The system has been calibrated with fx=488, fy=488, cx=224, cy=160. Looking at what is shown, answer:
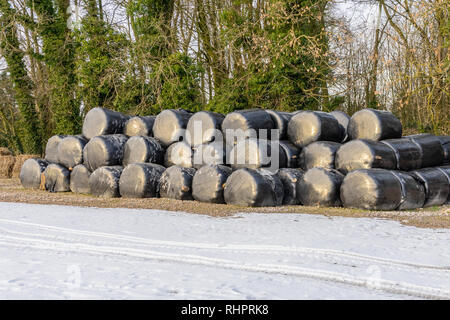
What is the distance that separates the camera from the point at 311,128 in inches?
340

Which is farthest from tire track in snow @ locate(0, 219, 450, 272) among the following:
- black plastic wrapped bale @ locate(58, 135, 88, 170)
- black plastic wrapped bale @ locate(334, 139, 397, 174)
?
black plastic wrapped bale @ locate(58, 135, 88, 170)

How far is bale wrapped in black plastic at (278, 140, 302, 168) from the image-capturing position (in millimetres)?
8570

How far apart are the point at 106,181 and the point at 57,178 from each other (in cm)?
160

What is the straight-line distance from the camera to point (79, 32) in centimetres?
1714

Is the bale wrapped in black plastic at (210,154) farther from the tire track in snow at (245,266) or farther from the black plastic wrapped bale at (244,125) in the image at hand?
the tire track in snow at (245,266)

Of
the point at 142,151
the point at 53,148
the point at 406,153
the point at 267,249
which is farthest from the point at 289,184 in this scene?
the point at 53,148

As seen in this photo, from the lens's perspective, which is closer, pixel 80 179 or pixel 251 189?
pixel 251 189

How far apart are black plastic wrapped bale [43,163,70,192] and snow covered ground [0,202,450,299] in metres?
3.60

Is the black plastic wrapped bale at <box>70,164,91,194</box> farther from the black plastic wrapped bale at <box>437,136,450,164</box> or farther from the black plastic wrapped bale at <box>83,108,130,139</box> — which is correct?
the black plastic wrapped bale at <box>437,136,450,164</box>

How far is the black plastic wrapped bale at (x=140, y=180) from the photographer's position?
8688 millimetres

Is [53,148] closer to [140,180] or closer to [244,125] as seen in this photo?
[140,180]
